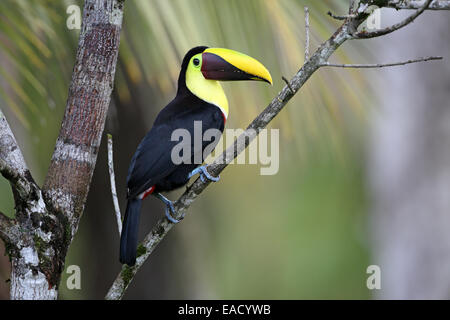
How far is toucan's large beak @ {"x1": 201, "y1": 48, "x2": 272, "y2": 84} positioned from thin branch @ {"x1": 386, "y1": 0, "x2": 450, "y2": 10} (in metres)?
0.83

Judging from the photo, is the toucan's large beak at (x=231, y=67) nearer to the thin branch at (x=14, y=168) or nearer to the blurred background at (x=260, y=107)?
the blurred background at (x=260, y=107)

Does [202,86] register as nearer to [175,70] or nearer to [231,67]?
[231,67]

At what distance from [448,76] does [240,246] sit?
11.7 metres

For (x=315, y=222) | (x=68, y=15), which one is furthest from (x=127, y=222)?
(x=315, y=222)

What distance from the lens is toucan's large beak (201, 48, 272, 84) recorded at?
337cm

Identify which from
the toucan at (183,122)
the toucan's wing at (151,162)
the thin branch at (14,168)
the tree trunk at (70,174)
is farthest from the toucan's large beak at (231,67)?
the thin branch at (14,168)

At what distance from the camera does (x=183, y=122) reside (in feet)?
11.3

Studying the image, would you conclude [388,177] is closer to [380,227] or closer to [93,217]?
[380,227]

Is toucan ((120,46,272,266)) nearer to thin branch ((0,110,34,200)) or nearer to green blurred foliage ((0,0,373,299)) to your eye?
thin branch ((0,110,34,200))

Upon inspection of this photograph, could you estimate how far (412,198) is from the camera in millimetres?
6000

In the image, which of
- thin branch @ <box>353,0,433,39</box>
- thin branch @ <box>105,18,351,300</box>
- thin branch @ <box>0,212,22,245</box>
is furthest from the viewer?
thin branch @ <box>105,18,351,300</box>

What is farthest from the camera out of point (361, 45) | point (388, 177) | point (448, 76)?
point (388, 177)

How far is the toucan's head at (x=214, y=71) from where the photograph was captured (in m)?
3.41

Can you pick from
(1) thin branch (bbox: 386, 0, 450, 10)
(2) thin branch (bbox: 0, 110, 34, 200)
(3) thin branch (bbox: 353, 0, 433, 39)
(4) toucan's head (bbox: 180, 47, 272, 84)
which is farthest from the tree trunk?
(1) thin branch (bbox: 386, 0, 450, 10)
